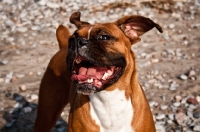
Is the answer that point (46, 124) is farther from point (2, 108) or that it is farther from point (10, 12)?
point (10, 12)

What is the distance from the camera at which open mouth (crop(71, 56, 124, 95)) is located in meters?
3.80

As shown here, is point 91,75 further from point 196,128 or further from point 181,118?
point 181,118

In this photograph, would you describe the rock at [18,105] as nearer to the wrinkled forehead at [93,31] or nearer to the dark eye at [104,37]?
the wrinkled forehead at [93,31]

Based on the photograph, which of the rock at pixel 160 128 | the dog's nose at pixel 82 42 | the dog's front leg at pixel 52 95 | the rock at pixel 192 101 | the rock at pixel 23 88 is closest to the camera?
the dog's nose at pixel 82 42

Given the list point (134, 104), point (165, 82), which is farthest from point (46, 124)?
point (165, 82)

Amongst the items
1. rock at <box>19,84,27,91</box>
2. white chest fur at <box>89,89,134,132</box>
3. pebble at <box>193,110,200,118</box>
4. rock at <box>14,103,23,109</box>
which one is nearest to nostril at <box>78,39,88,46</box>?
white chest fur at <box>89,89,134,132</box>

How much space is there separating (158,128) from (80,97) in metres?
2.01

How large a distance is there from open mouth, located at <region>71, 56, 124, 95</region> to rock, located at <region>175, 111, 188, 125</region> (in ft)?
7.51

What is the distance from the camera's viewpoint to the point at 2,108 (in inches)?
267

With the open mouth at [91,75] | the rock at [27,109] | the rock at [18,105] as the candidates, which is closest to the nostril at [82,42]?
the open mouth at [91,75]

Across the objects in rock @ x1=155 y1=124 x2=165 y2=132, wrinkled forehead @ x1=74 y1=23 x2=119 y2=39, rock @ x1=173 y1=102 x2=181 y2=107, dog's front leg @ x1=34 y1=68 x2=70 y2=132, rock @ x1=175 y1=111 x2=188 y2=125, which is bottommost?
rock @ x1=155 y1=124 x2=165 y2=132

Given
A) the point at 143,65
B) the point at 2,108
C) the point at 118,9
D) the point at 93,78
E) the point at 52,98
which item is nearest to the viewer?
the point at 93,78

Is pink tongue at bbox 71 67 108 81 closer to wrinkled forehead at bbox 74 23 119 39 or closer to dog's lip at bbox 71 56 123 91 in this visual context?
dog's lip at bbox 71 56 123 91

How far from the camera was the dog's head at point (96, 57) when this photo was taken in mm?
3735
